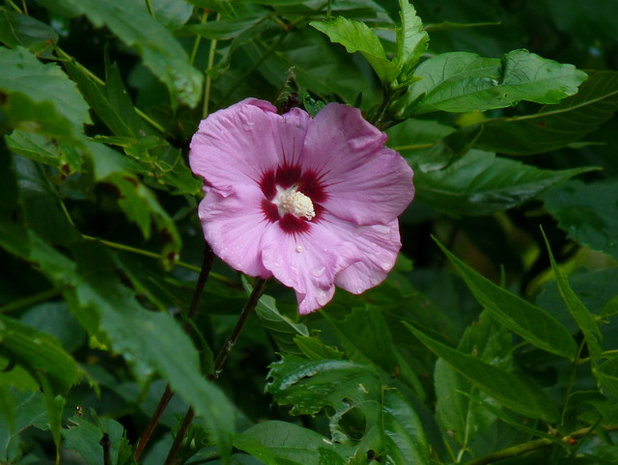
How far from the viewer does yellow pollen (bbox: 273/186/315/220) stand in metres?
0.63

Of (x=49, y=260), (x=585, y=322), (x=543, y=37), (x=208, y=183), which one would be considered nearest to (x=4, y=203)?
(x=49, y=260)

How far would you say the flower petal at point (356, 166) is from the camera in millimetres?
592

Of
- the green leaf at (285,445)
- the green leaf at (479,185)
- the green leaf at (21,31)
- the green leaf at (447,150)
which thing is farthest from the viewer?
the green leaf at (479,185)

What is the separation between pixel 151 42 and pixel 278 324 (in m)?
0.33

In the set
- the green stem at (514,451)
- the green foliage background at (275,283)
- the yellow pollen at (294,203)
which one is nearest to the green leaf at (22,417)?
the green foliage background at (275,283)

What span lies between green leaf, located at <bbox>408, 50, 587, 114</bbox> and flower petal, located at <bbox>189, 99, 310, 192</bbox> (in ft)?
0.30

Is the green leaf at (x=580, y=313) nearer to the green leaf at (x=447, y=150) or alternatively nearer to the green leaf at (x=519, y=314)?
the green leaf at (x=519, y=314)

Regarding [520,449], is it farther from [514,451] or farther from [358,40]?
[358,40]

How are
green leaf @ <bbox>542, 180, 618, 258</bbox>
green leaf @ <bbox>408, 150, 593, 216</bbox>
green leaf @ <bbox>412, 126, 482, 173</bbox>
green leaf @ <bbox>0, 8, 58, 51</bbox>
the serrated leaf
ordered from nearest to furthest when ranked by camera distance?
the serrated leaf < green leaf @ <bbox>0, 8, 58, 51</bbox> < green leaf @ <bbox>412, 126, 482, 173</bbox> < green leaf @ <bbox>408, 150, 593, 216</bbox> < green leaf @ <bbox>542, 180, 618, 258</bbox>

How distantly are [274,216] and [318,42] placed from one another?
0.31 m

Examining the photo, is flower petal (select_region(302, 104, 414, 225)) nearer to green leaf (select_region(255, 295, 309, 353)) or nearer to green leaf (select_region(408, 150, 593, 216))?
green leaf (select_region(255, 295, 309, 353))

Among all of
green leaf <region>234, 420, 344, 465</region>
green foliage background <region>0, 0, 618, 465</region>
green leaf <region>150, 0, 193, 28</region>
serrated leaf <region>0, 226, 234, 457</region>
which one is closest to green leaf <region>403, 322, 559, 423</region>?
green foliage background <region>0, 0, 618, 465</region>

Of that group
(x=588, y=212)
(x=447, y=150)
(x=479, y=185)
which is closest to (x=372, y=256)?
(x=447, y=150)

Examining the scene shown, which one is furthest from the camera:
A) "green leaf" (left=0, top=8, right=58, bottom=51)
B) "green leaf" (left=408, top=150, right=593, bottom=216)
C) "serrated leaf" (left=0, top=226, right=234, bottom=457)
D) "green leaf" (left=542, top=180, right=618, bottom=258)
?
"green leaf" (left=542, top=180, right=618, bottom=258)
